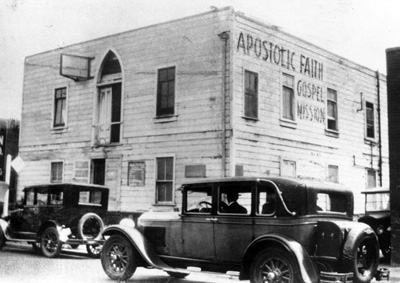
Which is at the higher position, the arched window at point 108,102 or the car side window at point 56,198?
the arched window at point 108,102

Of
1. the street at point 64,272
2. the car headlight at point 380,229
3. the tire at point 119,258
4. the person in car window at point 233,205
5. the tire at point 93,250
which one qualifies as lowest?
the street at point 64,272

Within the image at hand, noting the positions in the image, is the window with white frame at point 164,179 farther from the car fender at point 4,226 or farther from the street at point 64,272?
the car fender at point 4,226

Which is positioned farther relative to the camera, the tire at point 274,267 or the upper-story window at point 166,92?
the upper-story window at point 166,92

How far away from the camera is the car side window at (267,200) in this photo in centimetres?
694

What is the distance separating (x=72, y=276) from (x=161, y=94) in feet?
25.6

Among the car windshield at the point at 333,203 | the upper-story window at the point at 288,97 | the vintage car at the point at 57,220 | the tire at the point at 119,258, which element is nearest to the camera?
the car windshield at the point at 333,203

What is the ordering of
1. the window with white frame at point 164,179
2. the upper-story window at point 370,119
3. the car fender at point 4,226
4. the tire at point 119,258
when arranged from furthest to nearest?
the upper-story window at point 370,119 < the window with white frame at point 164,179 < the car fender at point 4,226 < the tire at point 119,258

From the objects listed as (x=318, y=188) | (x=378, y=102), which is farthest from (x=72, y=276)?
(x=378, y=102)

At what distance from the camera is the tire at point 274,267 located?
6.32 metres

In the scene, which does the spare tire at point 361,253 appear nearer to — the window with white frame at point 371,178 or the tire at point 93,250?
the tire at point 93,250

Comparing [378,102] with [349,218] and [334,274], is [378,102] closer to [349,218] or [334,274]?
[349,218]

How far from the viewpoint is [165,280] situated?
859 centimetres

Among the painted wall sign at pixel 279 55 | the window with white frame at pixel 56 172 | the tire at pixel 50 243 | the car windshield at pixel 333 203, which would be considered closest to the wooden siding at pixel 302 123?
the painted wall sign at pixel 279 55

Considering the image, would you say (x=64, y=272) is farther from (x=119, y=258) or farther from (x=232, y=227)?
(x=232, y=227)
